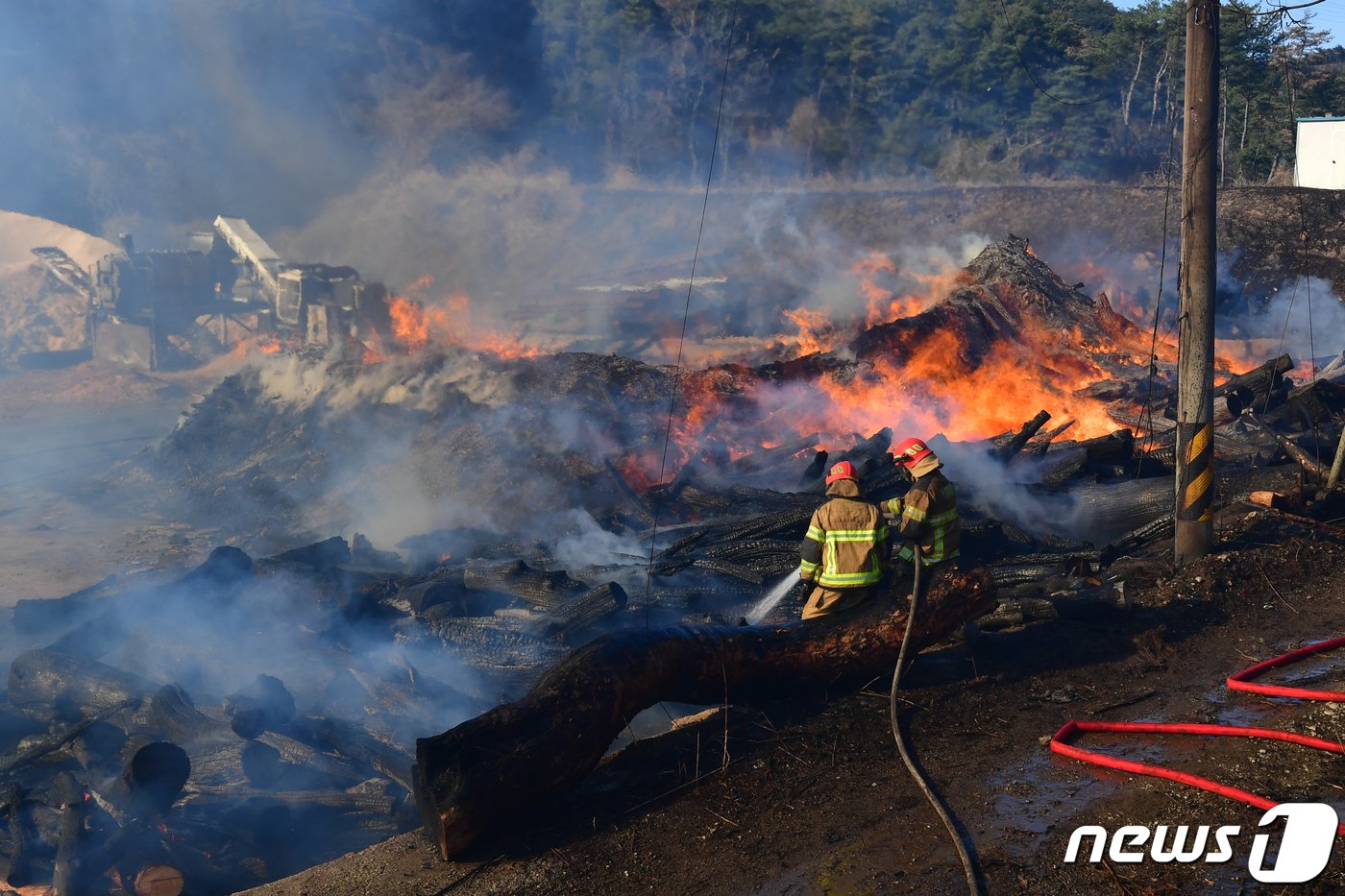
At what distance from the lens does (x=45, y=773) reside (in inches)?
302

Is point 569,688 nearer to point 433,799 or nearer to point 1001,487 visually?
point 433,799

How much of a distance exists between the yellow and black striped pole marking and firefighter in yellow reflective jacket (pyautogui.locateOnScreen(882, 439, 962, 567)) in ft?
10.4

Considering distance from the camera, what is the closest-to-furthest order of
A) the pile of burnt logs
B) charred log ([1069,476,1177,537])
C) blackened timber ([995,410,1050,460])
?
1. the pile of burnt logs
2. charred log ([1069,476,1177,537])
3. blackened timber ([995,410,1050,460])

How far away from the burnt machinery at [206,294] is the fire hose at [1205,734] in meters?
20.3

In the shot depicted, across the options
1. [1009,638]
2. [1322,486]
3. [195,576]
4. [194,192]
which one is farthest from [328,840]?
[194,192]

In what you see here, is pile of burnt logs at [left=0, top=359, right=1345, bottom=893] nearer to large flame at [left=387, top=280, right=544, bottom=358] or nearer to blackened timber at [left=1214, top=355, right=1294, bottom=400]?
blackened timber at [left=1214, top=355, right=1294, bottom=400]

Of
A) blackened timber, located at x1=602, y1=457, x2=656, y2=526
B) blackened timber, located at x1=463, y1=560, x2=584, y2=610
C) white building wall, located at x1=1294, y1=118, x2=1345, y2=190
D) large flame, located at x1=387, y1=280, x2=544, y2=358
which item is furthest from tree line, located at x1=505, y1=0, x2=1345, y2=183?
blackened timber, located at x1=463, y1=560, x2=584, y2=610

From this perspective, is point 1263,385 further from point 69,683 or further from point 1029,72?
point 1029,72

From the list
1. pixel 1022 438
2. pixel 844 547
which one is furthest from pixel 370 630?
pixel 1022 438

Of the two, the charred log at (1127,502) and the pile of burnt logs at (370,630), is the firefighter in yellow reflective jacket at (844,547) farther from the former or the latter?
the charred log at (1127,502)

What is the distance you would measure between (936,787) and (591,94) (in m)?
49.1

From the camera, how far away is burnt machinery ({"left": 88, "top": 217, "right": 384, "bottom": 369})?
78.7 feet

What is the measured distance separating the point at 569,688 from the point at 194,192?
42.4 metres

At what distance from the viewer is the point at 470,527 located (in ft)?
46.8
